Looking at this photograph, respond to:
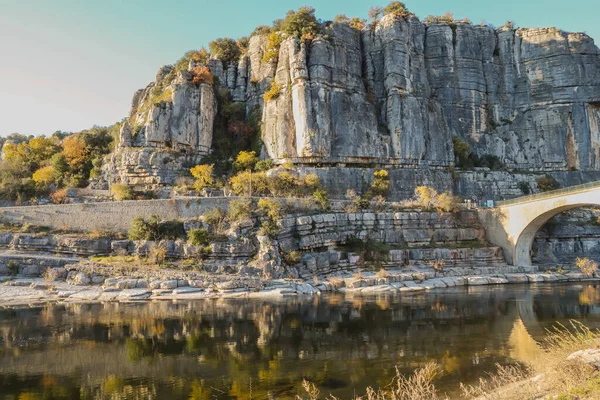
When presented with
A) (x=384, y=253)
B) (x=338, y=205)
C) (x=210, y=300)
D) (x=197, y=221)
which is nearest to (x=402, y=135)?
(x=338, y=205)

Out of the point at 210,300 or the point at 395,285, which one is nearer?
the point at 210,300

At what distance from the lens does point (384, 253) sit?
96.8 feet

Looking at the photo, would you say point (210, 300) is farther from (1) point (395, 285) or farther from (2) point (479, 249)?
(2) point (479, 249)

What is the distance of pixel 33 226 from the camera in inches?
1078

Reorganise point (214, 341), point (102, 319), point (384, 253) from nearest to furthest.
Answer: point (214, 341) → point (102, 319) → point (384, 253)

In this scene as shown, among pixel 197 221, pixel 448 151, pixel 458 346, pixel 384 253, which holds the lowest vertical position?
pixel 458 346

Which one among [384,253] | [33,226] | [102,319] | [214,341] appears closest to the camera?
[214,341]

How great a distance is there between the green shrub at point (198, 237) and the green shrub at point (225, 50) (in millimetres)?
32396

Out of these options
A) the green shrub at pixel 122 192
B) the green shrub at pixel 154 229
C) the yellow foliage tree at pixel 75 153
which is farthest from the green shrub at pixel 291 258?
the yellow foliage tree at pixel 75 153

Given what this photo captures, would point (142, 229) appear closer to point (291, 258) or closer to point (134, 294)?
point (134, 294)

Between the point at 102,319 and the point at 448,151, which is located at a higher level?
the point at 448,151

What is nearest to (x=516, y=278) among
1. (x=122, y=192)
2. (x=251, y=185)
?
(x=251, y=185)

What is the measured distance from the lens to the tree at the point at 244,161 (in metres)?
40.6

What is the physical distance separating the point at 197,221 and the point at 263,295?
8.64 meters
